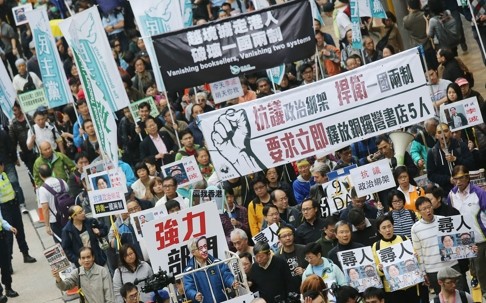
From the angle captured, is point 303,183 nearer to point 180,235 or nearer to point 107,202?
point 107,202

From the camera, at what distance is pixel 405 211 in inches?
727

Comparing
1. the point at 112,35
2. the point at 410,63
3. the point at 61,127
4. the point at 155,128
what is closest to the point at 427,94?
the point at 410,63

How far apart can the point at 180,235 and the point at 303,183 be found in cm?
329

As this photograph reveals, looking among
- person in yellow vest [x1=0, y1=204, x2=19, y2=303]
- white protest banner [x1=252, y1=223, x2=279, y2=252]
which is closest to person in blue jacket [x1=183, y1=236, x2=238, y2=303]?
white protest banner [x1=252, y1=223, x2=279, y2=252]

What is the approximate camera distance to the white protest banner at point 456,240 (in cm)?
1753

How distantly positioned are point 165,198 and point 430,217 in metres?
5.07

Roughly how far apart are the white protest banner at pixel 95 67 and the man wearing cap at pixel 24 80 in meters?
9.30

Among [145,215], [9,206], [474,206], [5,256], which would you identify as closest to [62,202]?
[9,206]

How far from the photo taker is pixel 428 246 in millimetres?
17734

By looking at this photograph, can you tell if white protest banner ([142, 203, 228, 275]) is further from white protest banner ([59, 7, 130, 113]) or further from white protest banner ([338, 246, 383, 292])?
white protest banner ([59, 7, 130, 113])

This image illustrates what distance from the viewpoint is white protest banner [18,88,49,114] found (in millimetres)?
27859

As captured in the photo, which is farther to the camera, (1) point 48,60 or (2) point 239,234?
(1) point 48,60

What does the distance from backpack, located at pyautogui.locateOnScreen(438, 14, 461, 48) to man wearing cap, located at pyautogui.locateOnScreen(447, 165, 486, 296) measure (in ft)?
25.1

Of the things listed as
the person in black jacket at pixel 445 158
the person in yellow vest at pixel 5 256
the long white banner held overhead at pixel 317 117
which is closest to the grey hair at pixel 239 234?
the long white banner held overhead at pixel 317 117
